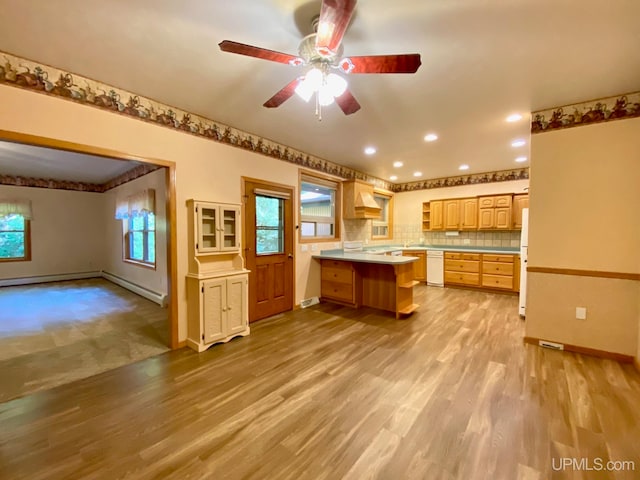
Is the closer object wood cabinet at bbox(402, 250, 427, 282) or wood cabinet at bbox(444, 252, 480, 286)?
wood cabinet at bbox(444, 252, 480, 286)

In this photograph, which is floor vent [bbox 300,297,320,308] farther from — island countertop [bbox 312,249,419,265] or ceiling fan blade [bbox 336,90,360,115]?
ceiling fan blade [bbox 336,90,360,115]

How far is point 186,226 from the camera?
10.5 ft

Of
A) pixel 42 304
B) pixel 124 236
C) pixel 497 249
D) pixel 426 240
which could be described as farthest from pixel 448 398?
pixel 124 236

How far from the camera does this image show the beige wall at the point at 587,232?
2.77 meters

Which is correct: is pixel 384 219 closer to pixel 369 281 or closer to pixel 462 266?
pixel 462 266

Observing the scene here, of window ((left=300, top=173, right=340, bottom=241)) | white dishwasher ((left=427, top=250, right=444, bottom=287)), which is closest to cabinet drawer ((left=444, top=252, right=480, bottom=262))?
white dishwasher ((left=427, top=250, right=444, bottom=287))

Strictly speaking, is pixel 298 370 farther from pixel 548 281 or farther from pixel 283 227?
pixel 548 281

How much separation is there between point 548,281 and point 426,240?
→ 13.8 ft

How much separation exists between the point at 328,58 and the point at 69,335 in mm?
4484

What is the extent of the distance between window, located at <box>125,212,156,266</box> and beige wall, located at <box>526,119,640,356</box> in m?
6.11

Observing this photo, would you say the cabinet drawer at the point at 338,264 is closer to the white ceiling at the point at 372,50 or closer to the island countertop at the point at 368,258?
the island countertop at the point at 368,258

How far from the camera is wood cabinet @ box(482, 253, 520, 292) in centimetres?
545

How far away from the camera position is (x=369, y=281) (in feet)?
15.3

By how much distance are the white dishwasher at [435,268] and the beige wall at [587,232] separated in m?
3.15
